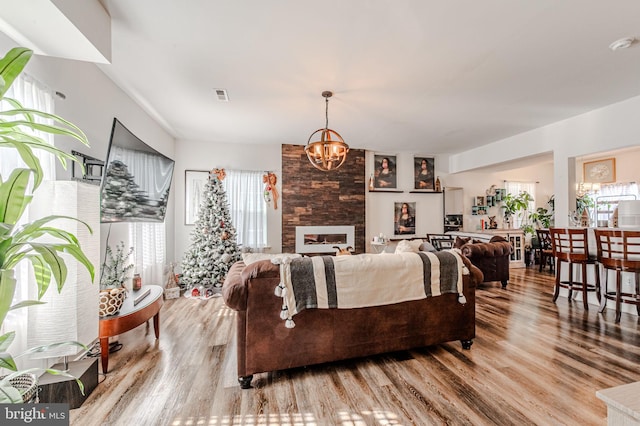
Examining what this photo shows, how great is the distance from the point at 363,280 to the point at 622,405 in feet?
5.12

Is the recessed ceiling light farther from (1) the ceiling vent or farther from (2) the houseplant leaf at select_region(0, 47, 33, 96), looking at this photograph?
(2) the houseplant leaf at select_region(0, 47, 33, 96)

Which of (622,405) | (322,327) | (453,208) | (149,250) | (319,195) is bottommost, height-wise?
(322,327)

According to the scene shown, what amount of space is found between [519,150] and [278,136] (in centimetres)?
446

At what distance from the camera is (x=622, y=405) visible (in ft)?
2.87

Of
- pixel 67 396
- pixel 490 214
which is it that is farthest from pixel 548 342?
pixel 490 214

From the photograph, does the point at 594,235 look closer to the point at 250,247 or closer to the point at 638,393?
the point at 638,393

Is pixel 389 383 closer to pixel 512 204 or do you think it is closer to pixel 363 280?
pixel 363 280

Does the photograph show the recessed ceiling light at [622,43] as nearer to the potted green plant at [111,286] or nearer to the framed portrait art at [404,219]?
the framed portrait art at [404,219]

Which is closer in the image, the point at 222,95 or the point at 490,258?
the point at 222,95

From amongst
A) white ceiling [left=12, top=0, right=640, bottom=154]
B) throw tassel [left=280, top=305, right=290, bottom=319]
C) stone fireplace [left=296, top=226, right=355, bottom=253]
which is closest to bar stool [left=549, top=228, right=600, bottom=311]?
white ceiling [left=12, top=0, right=640, bottom=154]

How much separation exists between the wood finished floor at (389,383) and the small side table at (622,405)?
3.45 ft

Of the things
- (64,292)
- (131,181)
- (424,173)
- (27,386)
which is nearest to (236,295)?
(64,292)

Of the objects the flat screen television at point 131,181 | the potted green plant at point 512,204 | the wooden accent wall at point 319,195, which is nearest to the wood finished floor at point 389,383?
the flat screen television at point 131,181

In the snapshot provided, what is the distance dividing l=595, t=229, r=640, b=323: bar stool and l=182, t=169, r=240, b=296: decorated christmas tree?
5248mm
